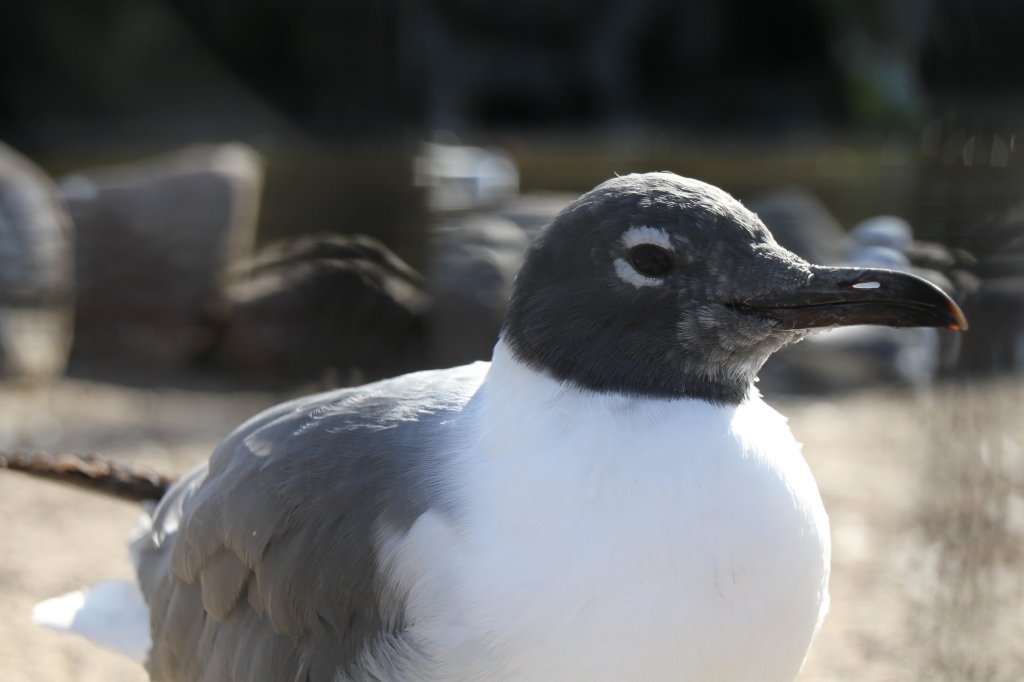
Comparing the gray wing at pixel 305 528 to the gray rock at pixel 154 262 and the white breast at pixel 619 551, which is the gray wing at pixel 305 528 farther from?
the gray rock at pixel 154 262

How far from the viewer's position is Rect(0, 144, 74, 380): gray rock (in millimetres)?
7336

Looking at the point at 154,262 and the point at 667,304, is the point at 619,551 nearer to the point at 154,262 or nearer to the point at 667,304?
the point at 667,304

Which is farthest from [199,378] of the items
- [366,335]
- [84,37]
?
[84,37]

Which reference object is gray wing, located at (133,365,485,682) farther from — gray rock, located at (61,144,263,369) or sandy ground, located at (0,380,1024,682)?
gray rock, located at (61,144,263,369)

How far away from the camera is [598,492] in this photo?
2268mm

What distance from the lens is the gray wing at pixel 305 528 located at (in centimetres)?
247

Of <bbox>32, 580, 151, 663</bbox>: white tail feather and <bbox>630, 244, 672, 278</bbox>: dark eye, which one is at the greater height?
<bbox>630, 244, 672, 278</bbox>: dark eye

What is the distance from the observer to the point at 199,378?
26.1ft

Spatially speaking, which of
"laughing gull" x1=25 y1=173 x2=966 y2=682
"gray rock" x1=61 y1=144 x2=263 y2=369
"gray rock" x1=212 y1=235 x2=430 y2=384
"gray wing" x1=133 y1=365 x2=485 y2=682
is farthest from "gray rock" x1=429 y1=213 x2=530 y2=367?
"laughing gull" x1=25 y1=173 x2=966 y2=682

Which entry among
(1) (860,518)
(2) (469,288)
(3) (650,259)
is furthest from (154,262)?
(3) (650,259)

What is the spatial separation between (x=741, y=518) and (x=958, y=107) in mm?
962

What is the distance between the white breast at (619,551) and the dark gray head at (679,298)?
0.20ft

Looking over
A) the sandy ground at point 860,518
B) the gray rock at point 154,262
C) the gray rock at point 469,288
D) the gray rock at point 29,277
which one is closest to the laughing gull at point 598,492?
the sandy ground at point 860,518

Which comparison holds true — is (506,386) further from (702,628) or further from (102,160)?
(102,160)
